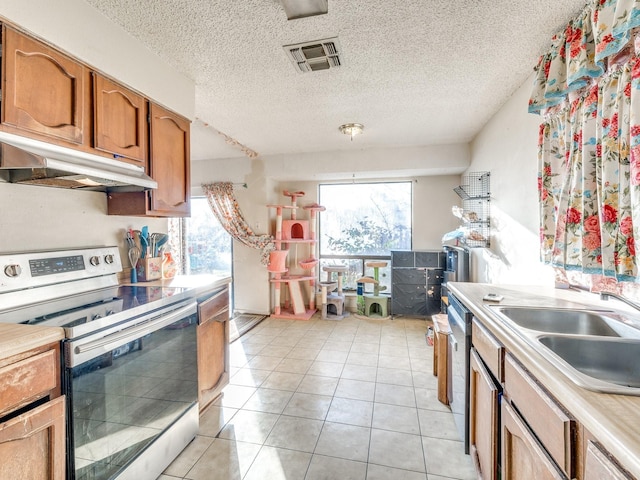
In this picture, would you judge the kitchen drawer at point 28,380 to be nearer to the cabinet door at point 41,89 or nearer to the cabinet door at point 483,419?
the cabinet door at point 41,89

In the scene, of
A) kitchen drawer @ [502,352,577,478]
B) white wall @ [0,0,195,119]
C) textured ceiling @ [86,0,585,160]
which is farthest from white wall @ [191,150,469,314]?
kitchen drawer @ [502,352,577,478]

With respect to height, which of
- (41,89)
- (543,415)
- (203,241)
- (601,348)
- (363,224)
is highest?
(41,89)

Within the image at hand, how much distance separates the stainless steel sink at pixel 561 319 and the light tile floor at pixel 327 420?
0.87 meters

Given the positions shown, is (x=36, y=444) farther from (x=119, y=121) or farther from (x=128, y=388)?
(x=119, y=121)

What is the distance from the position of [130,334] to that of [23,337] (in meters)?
0.40

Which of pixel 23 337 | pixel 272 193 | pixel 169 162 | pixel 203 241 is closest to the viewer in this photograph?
pixel 23 337

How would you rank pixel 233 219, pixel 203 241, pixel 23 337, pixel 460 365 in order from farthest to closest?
pixel 203 241, pixel 233 219, pixel 460 365, pixel 23 337

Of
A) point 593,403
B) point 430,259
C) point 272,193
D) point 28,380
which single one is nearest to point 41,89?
point 28,380

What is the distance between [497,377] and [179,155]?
2.36 metres

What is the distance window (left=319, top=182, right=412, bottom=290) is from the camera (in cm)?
455

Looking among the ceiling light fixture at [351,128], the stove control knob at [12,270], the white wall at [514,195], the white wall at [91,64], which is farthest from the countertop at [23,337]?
the ceiling light fixture at [351,128]

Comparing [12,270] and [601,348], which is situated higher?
[12,270]

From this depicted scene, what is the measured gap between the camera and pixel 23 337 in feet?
3.16

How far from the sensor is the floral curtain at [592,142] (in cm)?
108
